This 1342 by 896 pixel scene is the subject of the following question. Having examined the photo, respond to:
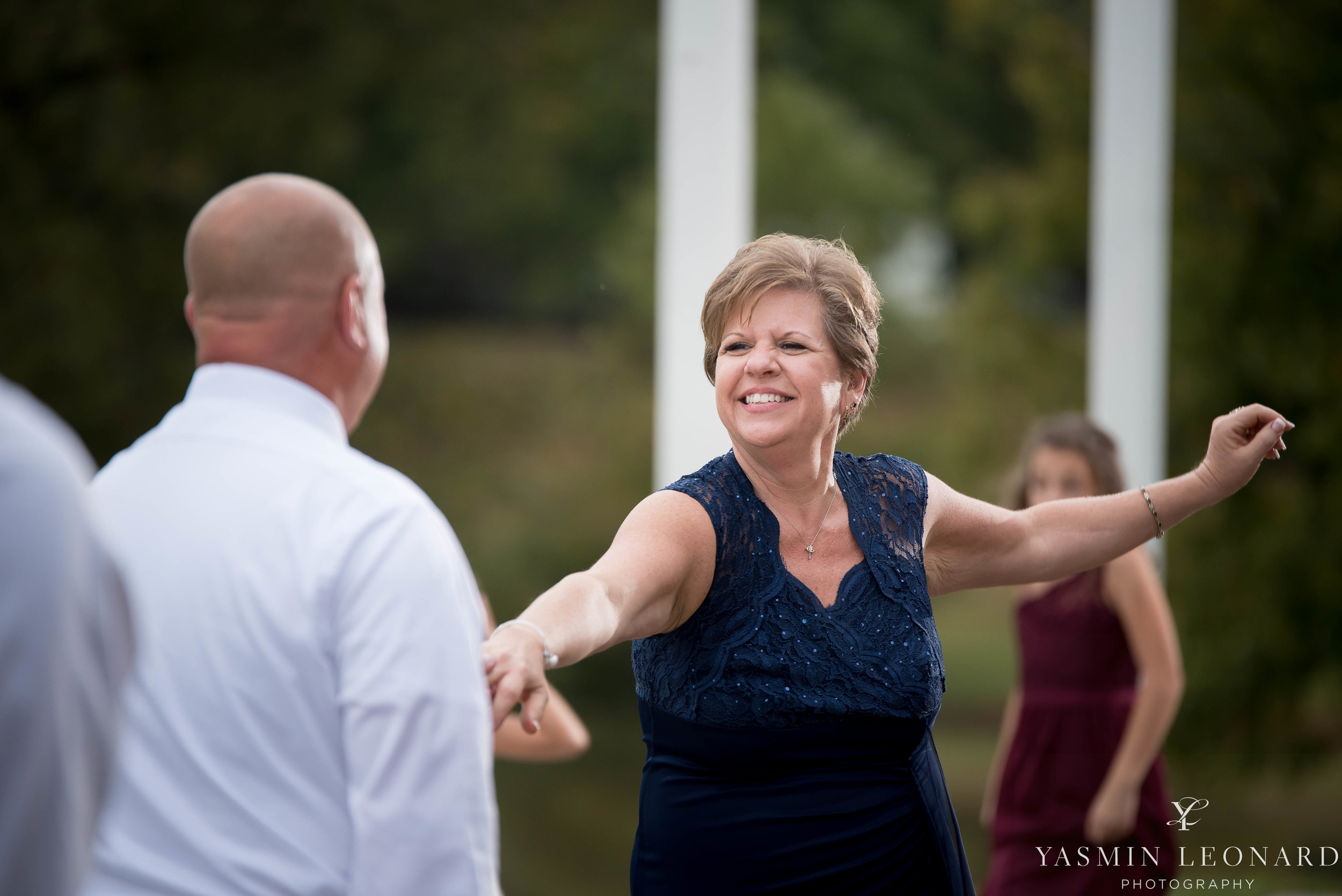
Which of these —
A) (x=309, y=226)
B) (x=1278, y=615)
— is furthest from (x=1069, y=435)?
(x=1278, y=615)

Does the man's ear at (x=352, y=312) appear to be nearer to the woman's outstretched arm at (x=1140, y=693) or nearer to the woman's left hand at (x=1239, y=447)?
the woman's left hand at (x=1239, y=447)

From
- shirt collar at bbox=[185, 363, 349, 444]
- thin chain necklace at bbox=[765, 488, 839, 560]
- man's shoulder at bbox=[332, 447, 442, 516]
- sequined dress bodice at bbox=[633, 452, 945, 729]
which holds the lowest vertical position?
sequined dress bodice at bbox=[633, 452, 945, 729]

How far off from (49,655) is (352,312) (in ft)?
2.53

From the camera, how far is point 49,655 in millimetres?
730

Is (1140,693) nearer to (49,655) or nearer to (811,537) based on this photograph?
(811,537)

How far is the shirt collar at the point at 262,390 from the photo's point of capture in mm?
1399

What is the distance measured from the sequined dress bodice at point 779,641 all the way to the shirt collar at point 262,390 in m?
0.78

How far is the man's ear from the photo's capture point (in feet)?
4.74

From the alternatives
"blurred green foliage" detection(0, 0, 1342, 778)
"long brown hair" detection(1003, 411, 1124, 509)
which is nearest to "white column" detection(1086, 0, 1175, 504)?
"long brown hair" detection(1003, 411, 1124, 509)

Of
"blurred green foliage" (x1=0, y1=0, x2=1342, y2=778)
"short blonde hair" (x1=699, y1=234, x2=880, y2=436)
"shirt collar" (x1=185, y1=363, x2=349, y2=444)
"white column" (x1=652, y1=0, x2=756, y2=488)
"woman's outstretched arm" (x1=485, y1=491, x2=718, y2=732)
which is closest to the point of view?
"shirt collar" (x1=185, y1=363, x2=349, y2=444)

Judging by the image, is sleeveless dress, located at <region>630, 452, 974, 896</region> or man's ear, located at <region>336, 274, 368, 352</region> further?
sleeveless dress, located at <region>630, 452, 974, 896</region>

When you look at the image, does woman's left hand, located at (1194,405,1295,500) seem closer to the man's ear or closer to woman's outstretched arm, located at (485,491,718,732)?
woman's outstretched arm, located at (485,491,718,732)

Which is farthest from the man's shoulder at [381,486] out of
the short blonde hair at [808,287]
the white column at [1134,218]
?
the white column at [1134,218]

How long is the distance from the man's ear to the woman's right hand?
41cm
